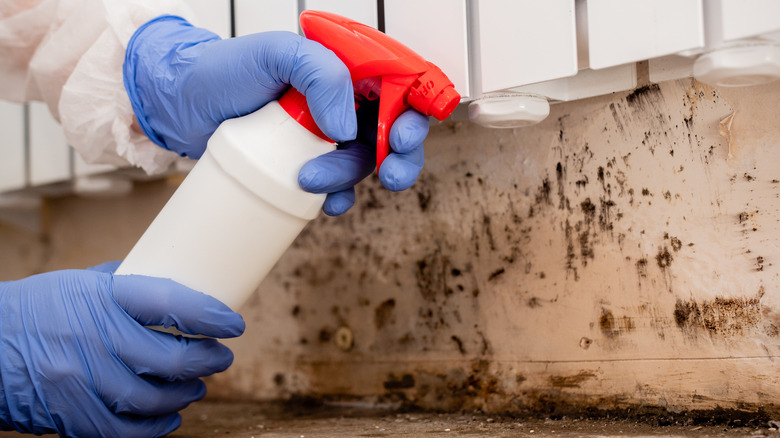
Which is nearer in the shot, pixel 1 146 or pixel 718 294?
pixel 718 294

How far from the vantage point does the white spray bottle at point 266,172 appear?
685 millimetres

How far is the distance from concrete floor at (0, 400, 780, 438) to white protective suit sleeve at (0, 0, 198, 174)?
0.48 metres

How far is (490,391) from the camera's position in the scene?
0.93 meters

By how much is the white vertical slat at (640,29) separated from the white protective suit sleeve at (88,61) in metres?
0.66

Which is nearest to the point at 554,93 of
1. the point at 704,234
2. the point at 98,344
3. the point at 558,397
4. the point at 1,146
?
the point at 704,234

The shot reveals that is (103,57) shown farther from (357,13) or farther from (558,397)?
(558,397)

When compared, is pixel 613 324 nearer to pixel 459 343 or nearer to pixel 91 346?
pixel 459 343

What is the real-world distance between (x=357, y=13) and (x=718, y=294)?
631 mm

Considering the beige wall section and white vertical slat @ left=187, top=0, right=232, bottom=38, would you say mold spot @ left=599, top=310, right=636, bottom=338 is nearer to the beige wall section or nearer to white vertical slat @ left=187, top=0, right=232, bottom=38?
the beige wall section

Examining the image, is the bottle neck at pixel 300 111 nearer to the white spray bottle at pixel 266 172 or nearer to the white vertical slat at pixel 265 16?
the white spray bottle at pixel 266 172

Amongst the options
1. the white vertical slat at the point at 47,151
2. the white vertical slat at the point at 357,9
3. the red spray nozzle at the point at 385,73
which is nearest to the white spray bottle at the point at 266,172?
the red spray nozzle at the point at 385,73

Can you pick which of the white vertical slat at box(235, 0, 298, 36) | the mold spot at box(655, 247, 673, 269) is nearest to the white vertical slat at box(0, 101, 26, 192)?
the white vertical slat at box(235, 0, 298, 36)

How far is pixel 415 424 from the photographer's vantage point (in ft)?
2.87

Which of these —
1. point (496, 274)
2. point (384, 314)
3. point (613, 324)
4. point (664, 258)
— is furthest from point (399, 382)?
point (664, 258)
